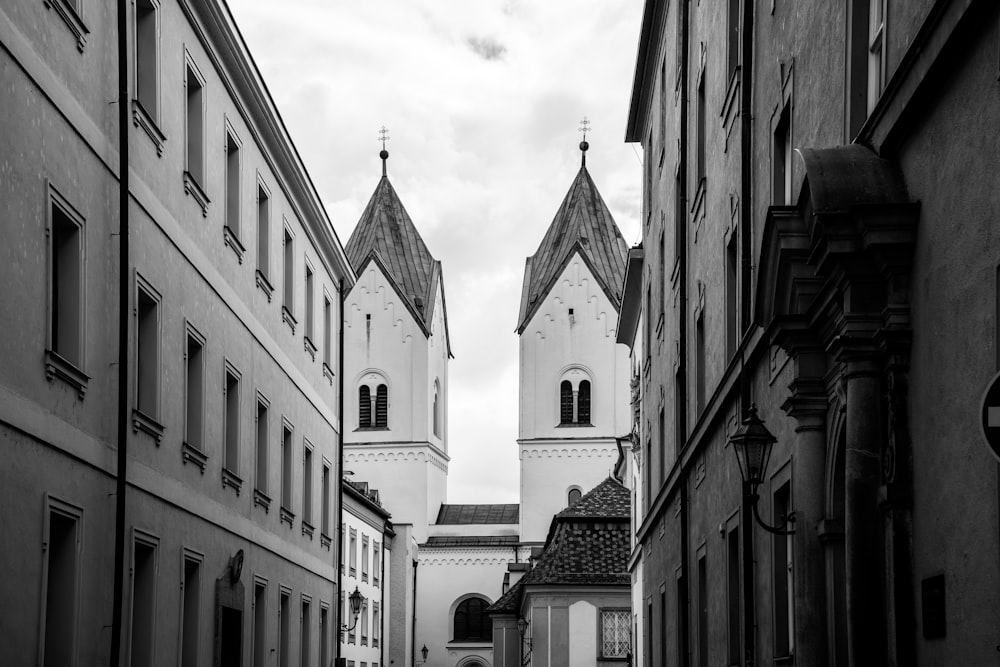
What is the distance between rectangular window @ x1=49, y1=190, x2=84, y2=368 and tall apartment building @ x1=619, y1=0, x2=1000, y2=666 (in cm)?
605

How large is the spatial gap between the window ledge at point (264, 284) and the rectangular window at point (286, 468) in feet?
9.29

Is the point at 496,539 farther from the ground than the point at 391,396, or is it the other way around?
the point at 391,396

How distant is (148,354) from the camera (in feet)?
56.9

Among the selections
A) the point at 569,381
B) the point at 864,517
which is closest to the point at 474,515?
the point at 569,381

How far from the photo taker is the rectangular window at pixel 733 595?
17.0 meters

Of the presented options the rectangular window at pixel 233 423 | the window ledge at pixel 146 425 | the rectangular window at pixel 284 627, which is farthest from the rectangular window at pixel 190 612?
the rectangular window at pixel 284 627

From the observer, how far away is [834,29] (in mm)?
11234

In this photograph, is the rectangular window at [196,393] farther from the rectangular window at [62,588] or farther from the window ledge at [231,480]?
the rectangular window at [62,588]

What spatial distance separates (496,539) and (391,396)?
9612 millimetres

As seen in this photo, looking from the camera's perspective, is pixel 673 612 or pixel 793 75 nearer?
pixel 793 75

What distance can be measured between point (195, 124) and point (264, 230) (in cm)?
484

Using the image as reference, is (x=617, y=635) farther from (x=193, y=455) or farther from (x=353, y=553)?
(x=193, y=455)

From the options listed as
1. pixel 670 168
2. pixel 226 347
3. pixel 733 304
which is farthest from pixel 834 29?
pixel 670 168

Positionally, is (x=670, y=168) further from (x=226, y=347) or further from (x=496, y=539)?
(x=496, y=539)
